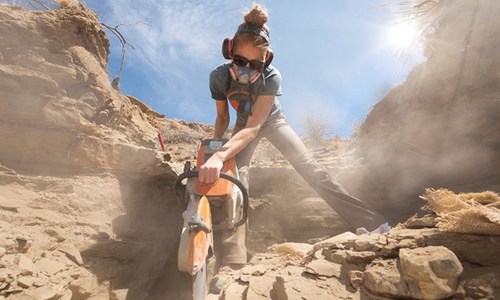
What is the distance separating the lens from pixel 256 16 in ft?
9.12

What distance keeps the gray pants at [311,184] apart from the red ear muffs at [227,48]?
2.59 feet

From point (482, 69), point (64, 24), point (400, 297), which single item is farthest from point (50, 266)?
point (482, 69)

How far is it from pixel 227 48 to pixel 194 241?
78.9 inches

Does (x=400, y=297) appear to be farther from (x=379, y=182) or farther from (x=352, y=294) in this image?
(x=379, y=182)

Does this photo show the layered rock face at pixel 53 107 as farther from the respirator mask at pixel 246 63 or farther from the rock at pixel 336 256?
the rock at pixel 336 256

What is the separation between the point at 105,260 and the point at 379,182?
3713 millimetres

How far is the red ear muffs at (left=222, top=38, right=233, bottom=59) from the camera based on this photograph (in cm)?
292

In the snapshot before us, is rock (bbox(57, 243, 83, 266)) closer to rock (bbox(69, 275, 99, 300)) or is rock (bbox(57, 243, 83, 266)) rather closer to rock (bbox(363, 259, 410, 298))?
rock (bbox(69, 275, 99, 300))

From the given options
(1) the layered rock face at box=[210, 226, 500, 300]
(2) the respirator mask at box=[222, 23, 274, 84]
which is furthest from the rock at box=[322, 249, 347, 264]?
(2) the respirator mask at box=[222, 23, 274, 84]

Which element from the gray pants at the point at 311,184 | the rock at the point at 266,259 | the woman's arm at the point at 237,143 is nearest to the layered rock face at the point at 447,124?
the gray pants at the point at 311,184

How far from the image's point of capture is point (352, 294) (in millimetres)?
1594

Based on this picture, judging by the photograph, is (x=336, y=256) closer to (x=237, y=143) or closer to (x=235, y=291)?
(x=235, y=291)

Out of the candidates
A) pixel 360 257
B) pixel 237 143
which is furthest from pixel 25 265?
pixel 360 257

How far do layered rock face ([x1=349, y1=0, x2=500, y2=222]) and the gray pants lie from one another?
1.54m
